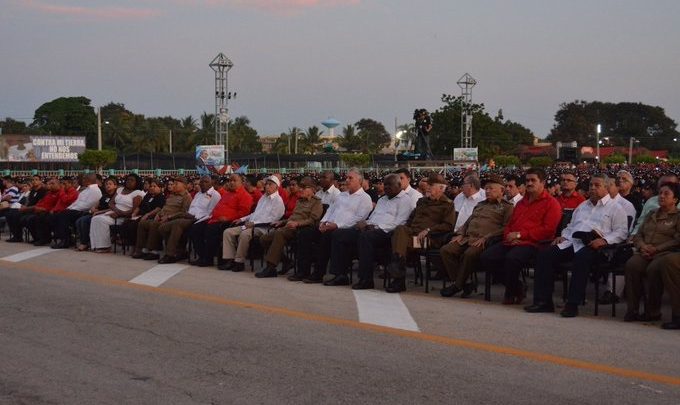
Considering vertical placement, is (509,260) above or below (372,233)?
below

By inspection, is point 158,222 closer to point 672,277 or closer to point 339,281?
point 339,281

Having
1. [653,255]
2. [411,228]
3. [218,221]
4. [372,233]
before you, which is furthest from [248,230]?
[653,255]

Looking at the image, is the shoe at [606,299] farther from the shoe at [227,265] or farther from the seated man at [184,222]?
the seated man at [184,222]

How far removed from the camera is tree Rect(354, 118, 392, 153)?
113m

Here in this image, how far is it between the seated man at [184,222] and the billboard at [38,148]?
4919 cm

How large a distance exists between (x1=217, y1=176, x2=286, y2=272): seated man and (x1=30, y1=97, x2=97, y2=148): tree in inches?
3076

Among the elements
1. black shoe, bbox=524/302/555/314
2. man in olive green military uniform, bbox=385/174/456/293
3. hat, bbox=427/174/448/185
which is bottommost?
black shoe, bbox=524/302/555/314

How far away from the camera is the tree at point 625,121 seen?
445ft

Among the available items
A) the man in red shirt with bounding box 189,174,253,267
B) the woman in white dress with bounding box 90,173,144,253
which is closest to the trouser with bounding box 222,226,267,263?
the man in red shirt with bounding box 189,174,253,267

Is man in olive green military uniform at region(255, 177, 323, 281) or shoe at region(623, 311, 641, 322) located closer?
shoe at region(623, 311, 641, 322)

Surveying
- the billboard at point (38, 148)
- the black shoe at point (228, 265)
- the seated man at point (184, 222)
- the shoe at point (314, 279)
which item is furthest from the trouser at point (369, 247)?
the billboard at point (38, 148)

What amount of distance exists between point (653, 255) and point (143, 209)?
974 cm

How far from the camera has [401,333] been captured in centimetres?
750

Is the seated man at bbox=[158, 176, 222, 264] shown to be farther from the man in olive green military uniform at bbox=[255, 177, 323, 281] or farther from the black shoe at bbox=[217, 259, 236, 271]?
the man in olive green military uniform at bbox=[255, 177, 323, 281]
